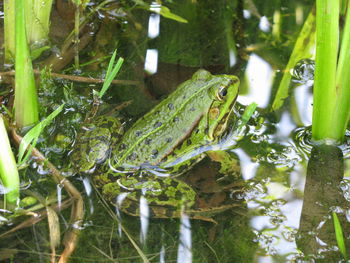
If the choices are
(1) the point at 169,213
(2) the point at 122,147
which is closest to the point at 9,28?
(2) the point at 122,147

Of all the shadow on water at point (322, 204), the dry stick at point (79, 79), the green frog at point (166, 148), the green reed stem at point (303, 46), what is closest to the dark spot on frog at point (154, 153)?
the green frog at point (166, 148)

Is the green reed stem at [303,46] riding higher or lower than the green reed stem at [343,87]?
higher

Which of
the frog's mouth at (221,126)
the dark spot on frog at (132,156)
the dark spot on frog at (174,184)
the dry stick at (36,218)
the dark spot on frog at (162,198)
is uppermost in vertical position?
the frog's mouth at (221,126)

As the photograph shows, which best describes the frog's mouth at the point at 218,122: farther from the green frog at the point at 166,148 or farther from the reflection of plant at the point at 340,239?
the reflection of plant at the point at 340,239

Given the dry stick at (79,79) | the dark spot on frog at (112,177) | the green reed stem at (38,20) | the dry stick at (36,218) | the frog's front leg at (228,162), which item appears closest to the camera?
the dry stick at (36,218)

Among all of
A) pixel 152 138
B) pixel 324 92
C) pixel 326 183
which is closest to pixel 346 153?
pixel 326 183

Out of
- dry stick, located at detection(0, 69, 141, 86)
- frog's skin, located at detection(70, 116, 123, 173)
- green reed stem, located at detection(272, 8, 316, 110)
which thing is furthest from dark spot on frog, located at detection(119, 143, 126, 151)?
green reed stem, located at detection(272, 8, 316, 110)
